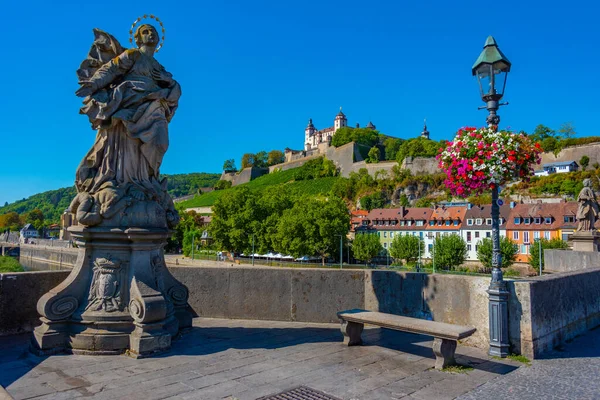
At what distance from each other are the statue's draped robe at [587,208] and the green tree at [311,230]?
1546 inches

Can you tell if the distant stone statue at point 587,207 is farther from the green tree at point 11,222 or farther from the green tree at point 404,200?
the green tree at point 11,222

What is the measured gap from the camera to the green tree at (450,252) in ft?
171

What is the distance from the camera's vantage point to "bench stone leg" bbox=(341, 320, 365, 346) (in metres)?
6.00

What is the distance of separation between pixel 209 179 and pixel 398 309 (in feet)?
Result: 583

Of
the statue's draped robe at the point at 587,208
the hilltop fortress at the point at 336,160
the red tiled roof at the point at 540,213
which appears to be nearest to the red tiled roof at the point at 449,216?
the red tiled roof at the point at 540,213

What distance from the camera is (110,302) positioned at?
557cm

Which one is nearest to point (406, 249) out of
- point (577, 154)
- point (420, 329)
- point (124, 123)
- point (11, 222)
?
point (577, 154)

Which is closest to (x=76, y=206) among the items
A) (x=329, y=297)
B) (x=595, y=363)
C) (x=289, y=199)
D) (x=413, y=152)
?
(x=329, y=297)

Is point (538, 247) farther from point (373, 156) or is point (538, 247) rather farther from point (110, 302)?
point (373, 156)

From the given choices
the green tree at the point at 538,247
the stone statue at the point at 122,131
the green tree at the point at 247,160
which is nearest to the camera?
the stone statue at the point at 122,131

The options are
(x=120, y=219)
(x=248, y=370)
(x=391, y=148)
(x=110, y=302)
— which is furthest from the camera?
(x=391, y=148)

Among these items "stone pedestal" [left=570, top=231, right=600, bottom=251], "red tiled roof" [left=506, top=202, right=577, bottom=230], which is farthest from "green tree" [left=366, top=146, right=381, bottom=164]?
"stone pedestal" [left=570, top=231, right=600, bottom=251]

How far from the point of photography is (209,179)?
180 m

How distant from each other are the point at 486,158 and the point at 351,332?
2962mm
